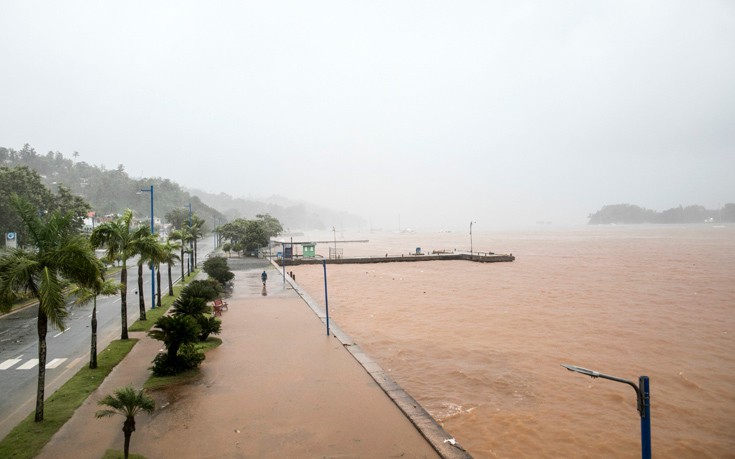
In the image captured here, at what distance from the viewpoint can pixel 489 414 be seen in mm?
14453

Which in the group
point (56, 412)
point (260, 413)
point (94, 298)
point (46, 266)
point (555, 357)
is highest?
point (46, 266)

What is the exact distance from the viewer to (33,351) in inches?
750

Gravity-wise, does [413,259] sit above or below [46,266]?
below

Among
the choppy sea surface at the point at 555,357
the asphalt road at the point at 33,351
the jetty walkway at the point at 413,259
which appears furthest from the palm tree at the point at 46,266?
the jetty walkway at the point at 413,259

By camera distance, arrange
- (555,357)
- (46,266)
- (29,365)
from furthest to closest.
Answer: (555,357) < (29,365) < (46,266)

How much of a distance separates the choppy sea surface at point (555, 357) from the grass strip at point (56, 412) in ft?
36.5

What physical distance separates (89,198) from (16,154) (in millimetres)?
39972

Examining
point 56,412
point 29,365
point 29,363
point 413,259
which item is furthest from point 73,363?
point 413,259

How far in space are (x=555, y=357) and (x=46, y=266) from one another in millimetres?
20775

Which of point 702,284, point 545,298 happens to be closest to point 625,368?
point 545,298

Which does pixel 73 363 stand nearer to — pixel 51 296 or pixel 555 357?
pixel 51 296

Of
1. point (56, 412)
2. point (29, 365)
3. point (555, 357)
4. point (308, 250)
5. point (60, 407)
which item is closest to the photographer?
point (56, 412)

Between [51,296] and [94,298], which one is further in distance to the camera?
[94,298]

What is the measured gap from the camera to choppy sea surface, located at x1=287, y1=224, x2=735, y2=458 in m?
13.4
